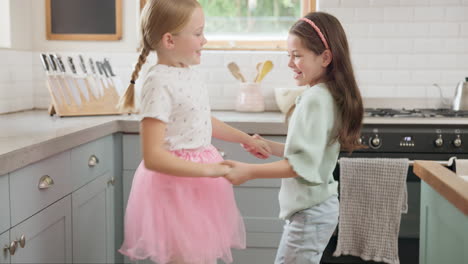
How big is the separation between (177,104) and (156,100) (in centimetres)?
9

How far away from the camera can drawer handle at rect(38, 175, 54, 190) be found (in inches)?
79.1

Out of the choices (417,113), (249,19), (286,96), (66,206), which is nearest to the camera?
(66,206)

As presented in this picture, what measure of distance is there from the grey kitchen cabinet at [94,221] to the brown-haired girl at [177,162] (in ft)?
1.98

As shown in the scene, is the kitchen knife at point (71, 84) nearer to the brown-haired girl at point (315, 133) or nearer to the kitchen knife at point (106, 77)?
the kitchen knife at point (106, 77)

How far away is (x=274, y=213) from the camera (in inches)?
116

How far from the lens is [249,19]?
3.75 metres

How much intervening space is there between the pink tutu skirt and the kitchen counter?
381 mm

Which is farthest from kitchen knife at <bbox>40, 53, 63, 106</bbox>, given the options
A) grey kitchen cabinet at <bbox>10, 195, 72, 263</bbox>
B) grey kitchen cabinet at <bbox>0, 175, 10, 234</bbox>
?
grey kitchen cabinet at <bbox>0, 175, 10, 234</bbox>

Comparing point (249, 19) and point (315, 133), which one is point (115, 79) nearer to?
point (249, 19)

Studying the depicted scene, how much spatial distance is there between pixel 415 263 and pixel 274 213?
0.76 metres

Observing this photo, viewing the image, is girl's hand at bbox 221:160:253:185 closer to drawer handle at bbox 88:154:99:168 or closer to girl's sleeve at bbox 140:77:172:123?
girl's sleeve at bbox 140:77:172:123

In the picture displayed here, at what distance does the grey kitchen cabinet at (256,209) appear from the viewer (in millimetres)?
2939

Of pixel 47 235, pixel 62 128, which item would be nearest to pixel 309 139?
pixel 47 235

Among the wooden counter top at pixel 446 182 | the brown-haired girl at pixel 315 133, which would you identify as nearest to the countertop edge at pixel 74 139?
the brown-haired girl at pixel 315 133
